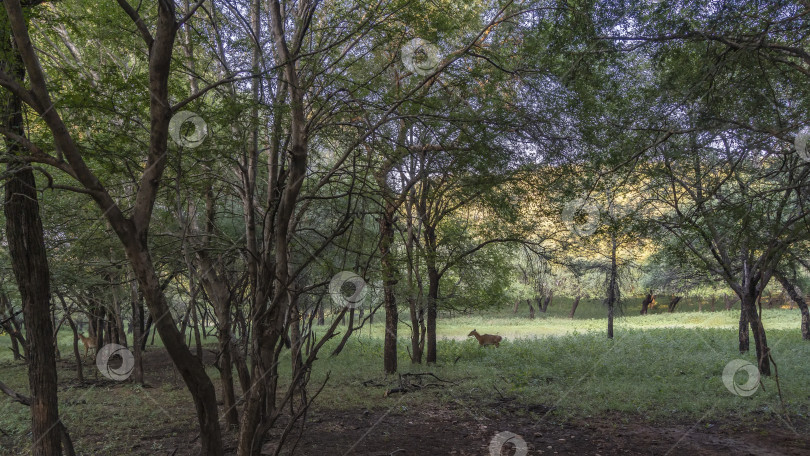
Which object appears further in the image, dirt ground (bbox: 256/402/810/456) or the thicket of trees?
dirt ground (bbox: 256/402/810/456)

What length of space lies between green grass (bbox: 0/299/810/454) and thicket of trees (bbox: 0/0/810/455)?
1.31 meters

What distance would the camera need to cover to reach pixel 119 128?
5566 millimetres

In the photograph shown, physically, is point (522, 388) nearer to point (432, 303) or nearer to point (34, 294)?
point (432, 303)

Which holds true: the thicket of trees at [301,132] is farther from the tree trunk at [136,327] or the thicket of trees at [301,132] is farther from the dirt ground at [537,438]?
the tree trunk at [136,327]

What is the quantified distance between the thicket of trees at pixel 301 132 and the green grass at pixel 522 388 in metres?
1.31

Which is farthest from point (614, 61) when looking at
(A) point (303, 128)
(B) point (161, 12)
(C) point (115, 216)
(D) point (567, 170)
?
(C) point (115, 216)

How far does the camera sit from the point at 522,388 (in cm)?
1106

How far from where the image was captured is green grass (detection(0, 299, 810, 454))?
8.55 m

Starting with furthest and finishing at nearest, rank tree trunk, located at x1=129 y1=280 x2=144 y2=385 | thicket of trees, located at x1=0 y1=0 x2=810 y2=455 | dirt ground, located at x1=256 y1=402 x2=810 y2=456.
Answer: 1. tree trunk, located at x1=129 y1=280 x2=144 y2=385
2. dirt ground, located at x1=256 y1=402 x2=810 y2=456
3. thicket of trees, located at x1=0 y1=0 x2=810 y2=455

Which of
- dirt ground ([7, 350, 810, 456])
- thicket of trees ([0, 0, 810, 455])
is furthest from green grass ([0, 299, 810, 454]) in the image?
thicket of trees ([0, 0, 810, 455])

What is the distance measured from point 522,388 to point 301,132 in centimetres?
857

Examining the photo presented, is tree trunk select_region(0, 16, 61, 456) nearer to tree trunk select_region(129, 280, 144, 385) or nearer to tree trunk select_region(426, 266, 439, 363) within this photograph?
tree trunk select_region(129, 280, 144, 385)

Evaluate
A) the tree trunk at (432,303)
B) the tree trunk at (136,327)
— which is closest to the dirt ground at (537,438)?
the tree trunk at (432,303)

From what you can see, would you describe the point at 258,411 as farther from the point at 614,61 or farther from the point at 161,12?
the point at 614,61
